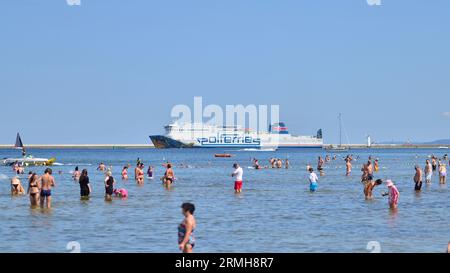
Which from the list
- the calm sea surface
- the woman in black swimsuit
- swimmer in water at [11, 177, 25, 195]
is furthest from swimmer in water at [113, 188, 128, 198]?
the woman in black swimsuit

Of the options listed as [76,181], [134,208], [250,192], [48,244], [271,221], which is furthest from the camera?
[76,181]

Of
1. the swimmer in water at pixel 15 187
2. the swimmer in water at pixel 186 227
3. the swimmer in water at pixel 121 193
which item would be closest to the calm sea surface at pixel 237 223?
the swimmer in water at pixel 121 193

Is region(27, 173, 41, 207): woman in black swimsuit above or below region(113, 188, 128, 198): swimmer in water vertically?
above

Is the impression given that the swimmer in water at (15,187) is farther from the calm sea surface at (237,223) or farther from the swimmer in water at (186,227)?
the swimmer in water at (186,227)

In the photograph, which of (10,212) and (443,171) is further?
(443,171)

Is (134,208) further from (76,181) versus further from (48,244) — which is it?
(76,181)

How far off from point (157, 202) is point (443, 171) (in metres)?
19.4

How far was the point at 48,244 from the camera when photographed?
1848cm

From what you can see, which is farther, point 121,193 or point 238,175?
point 238,175

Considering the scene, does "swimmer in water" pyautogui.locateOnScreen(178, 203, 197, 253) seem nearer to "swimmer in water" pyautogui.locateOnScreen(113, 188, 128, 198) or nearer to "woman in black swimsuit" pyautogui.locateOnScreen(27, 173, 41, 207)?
"woman in black swimsuit" pyautogui.locateOnScreen(27, 173, 41, 207)

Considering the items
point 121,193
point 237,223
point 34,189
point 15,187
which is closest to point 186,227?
point 237,223

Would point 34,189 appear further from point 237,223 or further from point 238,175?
point 238,175
